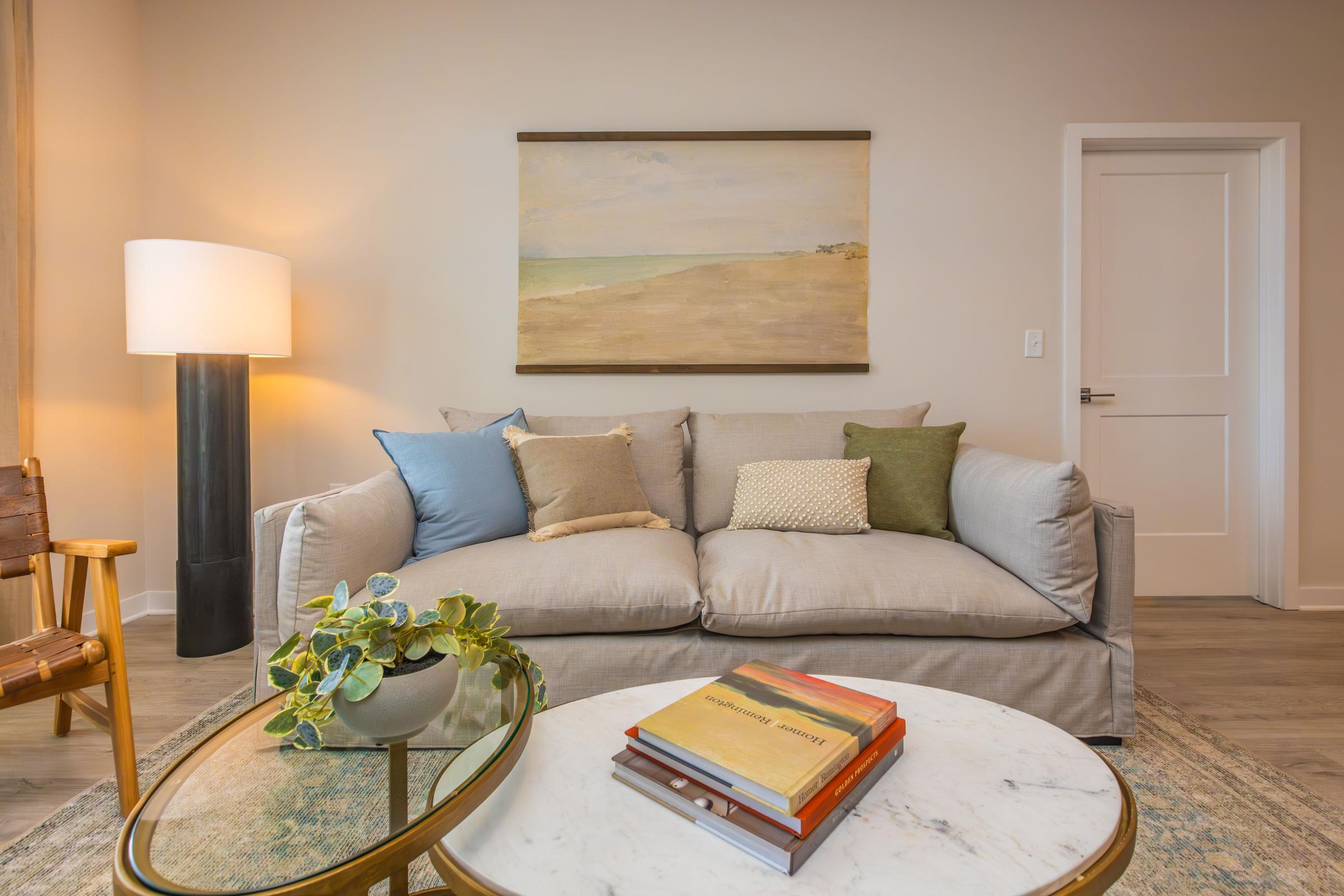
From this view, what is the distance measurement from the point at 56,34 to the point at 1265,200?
15.0ft

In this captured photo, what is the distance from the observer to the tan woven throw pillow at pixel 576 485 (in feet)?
6.40

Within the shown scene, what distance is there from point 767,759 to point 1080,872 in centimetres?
32

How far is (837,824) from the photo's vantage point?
0.71 metres

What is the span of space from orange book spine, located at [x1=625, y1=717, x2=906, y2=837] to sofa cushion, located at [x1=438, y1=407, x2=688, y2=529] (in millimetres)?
1407

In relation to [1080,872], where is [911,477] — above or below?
above

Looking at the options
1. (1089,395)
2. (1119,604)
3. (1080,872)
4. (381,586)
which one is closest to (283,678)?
(381,586)

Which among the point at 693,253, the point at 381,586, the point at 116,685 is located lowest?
the point at 116,685

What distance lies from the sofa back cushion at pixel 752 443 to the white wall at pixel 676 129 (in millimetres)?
364

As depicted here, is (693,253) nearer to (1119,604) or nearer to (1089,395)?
(1089,395)

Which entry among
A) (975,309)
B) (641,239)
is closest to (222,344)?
(641,239)

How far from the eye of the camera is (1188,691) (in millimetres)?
1875

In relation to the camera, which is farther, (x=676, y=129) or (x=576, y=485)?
(x=676, y=129)

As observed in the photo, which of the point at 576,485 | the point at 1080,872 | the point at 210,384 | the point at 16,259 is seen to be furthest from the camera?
the point at 210,384

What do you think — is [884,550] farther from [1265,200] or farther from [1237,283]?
[1265,200]
